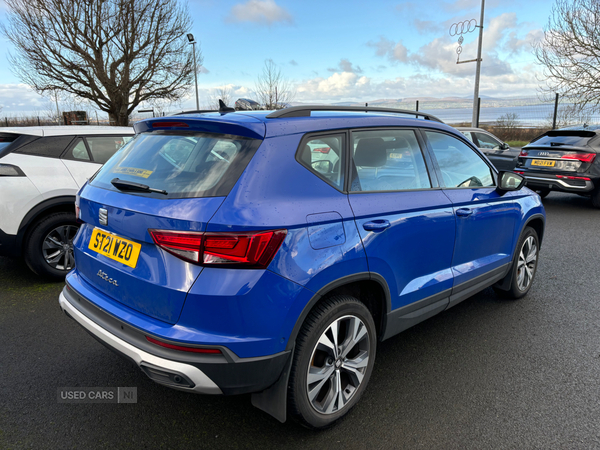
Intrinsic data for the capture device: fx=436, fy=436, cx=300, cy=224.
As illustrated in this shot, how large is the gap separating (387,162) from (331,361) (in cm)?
127

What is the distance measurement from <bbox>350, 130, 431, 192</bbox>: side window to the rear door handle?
208 mm

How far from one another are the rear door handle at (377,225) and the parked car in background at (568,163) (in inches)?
300

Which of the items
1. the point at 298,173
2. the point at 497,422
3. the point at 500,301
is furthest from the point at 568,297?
the point at 298,173

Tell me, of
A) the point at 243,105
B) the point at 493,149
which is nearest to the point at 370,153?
the point at 243,105

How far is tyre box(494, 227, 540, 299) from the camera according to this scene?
161 inches

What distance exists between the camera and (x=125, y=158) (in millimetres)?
2660

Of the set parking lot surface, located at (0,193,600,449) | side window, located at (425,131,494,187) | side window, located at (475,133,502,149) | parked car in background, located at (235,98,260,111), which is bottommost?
parking lot surface, located at (0,193,600,449)

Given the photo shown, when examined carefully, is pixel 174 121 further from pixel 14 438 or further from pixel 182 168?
pixel 14 438

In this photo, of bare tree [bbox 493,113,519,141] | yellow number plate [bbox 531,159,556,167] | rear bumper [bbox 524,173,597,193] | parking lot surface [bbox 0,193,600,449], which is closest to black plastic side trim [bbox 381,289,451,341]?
parking lot surface [bbox 0,193,600,449]

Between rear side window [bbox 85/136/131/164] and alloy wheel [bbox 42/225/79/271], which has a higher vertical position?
rear side window [bbox 85/136/131/164]

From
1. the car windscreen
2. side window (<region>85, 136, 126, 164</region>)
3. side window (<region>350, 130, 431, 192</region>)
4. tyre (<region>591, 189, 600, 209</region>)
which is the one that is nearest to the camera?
the car windscreen

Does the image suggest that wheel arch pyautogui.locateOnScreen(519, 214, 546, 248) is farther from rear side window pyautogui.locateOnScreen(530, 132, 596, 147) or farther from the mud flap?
rear side window pyautogui.locateOnScreen(530, 132, 596, 147)

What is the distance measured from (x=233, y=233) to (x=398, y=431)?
148 cm

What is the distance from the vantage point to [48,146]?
184 inches
